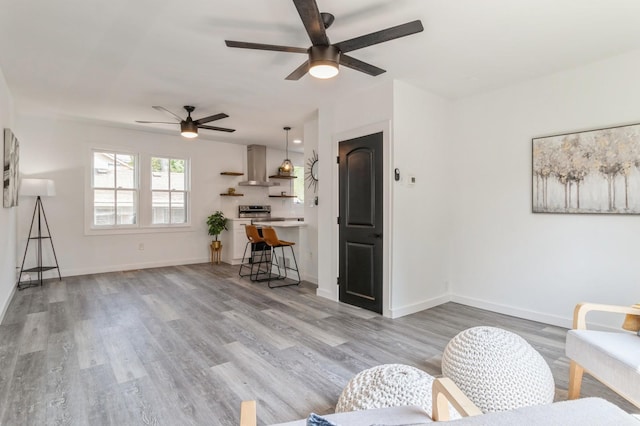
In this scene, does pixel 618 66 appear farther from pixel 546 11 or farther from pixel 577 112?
pixel 546 11

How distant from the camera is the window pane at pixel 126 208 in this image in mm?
6191

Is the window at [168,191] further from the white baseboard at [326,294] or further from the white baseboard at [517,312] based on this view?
the white baseboard at [517,312]

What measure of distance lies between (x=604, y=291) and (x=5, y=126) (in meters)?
6.50

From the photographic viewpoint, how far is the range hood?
7445 millimetres

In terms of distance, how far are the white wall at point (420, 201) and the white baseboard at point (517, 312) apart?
24cm

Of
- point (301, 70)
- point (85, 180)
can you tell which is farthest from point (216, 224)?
point (301, 70)

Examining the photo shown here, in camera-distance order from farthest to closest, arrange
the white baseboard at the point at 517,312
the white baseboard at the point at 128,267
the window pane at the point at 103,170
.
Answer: the window pane at the point at 103,170 → the white baseboard at the point at 128,267 → the white baseboard at the point at 517,312

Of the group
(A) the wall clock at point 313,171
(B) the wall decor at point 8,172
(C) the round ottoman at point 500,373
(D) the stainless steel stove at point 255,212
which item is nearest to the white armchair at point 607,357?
(C) the round ottoman at point 500,373

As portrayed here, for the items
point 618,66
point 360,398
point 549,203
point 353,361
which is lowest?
point 353,361

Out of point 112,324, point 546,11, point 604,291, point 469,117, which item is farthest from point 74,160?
point 604,291

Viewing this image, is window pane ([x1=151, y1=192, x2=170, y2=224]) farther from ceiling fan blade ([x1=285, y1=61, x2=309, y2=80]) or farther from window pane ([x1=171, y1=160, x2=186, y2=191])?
ceiling fan blade ([x1=285, y1=61, x2=309, y2=80])

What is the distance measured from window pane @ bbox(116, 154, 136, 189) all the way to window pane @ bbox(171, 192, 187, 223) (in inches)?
30.8

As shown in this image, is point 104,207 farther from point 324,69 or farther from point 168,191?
point 324,69

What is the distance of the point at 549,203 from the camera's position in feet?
11.3
